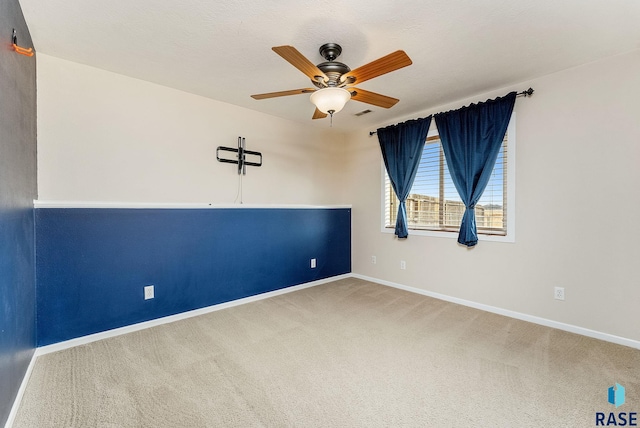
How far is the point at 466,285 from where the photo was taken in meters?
3.30

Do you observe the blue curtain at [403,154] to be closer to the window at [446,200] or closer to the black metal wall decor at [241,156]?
the window at [446,200]

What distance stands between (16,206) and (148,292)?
1.34 m

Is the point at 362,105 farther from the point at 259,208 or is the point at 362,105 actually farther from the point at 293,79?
the point at 259,208

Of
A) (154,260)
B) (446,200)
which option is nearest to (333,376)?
(154,260)

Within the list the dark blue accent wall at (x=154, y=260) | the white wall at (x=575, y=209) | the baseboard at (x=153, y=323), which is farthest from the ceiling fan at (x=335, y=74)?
the baseboard at (x=153, y=323)

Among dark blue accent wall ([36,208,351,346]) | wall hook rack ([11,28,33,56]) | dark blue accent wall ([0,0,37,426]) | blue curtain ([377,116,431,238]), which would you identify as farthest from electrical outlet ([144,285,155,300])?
blue curtain ([377,116,431,238])

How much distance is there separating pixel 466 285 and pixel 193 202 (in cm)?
336

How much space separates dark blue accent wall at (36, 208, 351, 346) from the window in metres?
1.46

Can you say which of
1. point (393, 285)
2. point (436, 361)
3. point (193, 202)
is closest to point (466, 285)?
point (393, 285)

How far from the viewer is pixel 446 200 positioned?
3543mm

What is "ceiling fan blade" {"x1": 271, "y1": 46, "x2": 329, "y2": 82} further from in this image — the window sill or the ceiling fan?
the window sill

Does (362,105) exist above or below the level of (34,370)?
above

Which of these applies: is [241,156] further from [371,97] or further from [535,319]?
[535,319]

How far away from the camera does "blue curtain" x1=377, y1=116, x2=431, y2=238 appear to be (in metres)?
3.65
